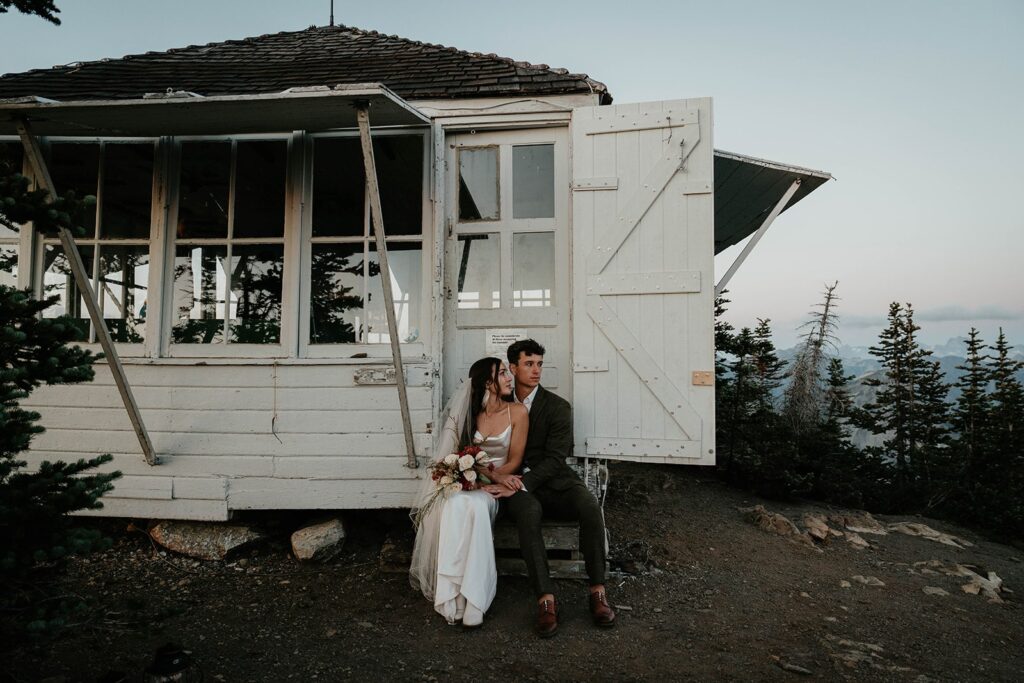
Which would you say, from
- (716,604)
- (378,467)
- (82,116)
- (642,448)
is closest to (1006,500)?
(716,604)

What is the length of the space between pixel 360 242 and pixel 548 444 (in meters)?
2.07

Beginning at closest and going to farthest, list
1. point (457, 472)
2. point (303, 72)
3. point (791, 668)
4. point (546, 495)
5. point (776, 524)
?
1. point (791, 668)
2. point (457, 472)
3. point (546, 495)
4. point (303, 72)
5. point (776, 524)

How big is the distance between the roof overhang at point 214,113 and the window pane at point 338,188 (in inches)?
9.1

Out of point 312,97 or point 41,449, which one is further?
point 41,449

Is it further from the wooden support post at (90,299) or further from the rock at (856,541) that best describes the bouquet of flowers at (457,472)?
the rock at (856,541)

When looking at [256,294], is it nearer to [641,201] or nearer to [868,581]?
[641,201]

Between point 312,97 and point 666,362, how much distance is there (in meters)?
2.78

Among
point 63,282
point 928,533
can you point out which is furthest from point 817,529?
point 63,282

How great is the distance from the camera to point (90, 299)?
3805 millimetres

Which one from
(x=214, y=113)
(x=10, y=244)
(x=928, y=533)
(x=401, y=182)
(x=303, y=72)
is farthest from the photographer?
(x=928, y=533)

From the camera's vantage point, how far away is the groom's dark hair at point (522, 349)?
4.17m

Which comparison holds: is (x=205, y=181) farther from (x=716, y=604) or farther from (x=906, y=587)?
(x=906, y=587)

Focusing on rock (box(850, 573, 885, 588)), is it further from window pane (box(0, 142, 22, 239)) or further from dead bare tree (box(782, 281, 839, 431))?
window pane (box(0, 142, 22, 239))

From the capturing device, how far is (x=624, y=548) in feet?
15.6
